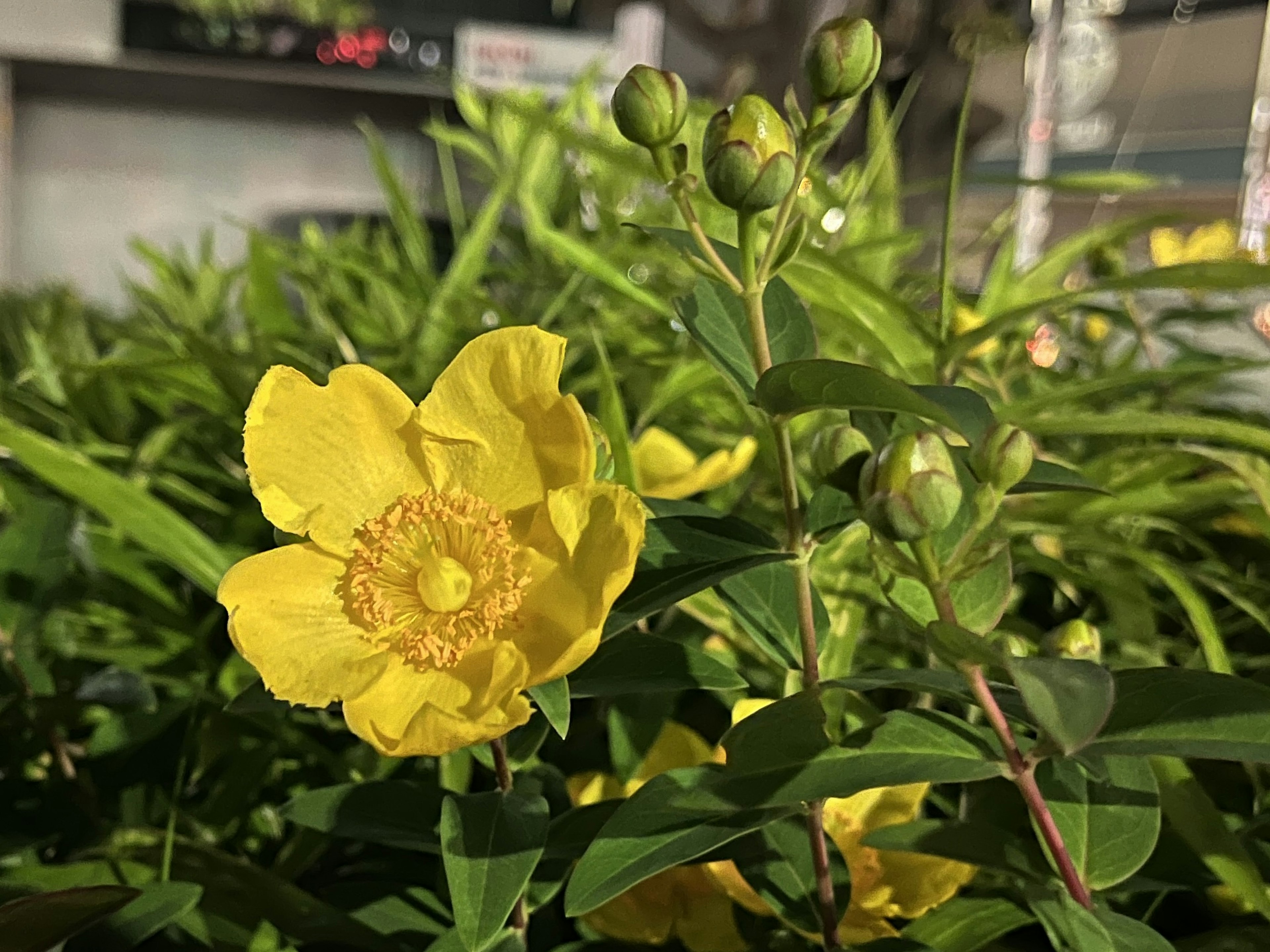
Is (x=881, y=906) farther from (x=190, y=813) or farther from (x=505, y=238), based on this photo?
(x=505, y=238)

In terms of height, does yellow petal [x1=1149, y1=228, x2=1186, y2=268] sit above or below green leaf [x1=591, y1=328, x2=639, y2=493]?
above

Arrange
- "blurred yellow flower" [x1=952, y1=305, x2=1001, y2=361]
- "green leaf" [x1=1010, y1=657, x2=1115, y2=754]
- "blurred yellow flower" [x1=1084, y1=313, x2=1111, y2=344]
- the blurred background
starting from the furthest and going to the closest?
the blurred background < "blurred yellow flower" [x1=1084, y1=313, x2=1111, y2=344] < "blurred yellow flower" [x1=952, y1=305, x2=1001, y2=361] < "green leaf" [x1=1010, y1=657, x2=1115, y2=754]

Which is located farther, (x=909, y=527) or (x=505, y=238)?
(x=505, y=238)

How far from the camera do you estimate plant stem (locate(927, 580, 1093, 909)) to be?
17cm

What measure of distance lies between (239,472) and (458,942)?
28 centimetres

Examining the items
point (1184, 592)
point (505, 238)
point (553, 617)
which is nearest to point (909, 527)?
point (553, 617)

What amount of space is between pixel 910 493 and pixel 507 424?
0.08m

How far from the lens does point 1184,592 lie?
0.29m

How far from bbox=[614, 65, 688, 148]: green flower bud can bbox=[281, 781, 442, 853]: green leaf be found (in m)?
0.15

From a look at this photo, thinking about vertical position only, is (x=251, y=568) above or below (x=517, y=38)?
below

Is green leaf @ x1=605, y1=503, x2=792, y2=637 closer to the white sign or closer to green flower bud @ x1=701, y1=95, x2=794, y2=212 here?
green flower bud @ x1=701, y1=95, x2=794, y2=212

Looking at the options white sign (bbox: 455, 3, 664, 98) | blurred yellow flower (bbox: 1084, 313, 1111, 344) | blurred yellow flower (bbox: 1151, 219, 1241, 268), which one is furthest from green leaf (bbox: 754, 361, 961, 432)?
white sign (bbox: 455, 3, 664, 98)

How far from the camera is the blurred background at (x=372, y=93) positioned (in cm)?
100

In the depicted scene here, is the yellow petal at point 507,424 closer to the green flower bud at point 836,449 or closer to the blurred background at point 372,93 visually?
the green flower bud at point 836,449
